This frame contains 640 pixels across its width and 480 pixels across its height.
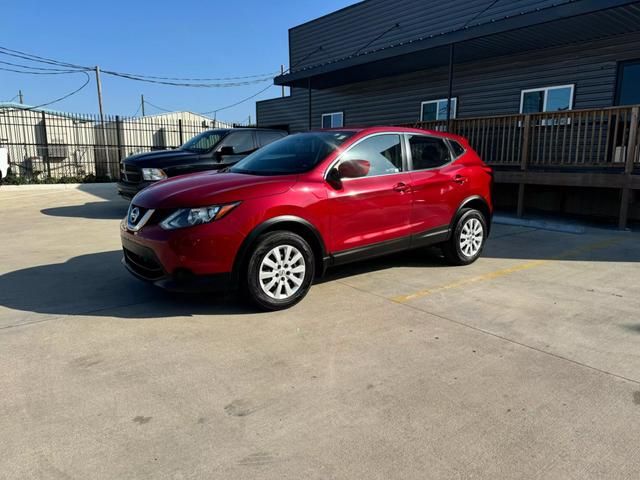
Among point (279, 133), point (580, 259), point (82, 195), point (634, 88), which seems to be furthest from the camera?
point (82, 195)

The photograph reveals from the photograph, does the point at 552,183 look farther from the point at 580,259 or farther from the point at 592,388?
the point at 592,388

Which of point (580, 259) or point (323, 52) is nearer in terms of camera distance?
point (580, 259)

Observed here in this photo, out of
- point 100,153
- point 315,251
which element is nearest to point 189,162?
point 315,251

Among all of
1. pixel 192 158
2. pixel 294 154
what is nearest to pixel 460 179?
pixel 294 154

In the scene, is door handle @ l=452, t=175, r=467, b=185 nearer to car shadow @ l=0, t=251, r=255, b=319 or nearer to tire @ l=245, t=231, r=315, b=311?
tire @ l=245, t=231, r=315, b=311

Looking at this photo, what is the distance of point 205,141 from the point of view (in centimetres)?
1017

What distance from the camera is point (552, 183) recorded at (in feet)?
29.4

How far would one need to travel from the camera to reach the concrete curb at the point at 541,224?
8314mm

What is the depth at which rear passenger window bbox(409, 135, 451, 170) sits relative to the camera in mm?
5312

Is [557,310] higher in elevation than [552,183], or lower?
lower

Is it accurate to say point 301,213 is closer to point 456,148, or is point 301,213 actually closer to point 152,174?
point 456,148

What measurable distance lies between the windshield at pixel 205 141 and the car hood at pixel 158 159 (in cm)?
52

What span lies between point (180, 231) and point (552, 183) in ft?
24.8

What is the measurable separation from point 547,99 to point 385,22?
242 inches
